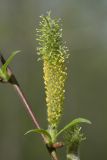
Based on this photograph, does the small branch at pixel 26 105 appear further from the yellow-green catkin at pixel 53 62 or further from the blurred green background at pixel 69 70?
the blurred green background at pixel 69 70

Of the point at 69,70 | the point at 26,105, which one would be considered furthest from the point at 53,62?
the point at 69,70

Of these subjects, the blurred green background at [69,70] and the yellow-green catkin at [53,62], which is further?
the blurred green background at [69,70]

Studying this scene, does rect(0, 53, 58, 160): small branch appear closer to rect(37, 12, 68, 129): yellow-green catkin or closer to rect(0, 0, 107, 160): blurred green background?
rect(37, 12, 68, 129): yellow-green catkin

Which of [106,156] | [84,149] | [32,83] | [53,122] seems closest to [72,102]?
[32,83]

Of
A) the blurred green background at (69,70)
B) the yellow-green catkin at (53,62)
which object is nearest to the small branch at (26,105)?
the yellow-green catkin at (53,62)

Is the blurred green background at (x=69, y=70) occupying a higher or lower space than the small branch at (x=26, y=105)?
lower
